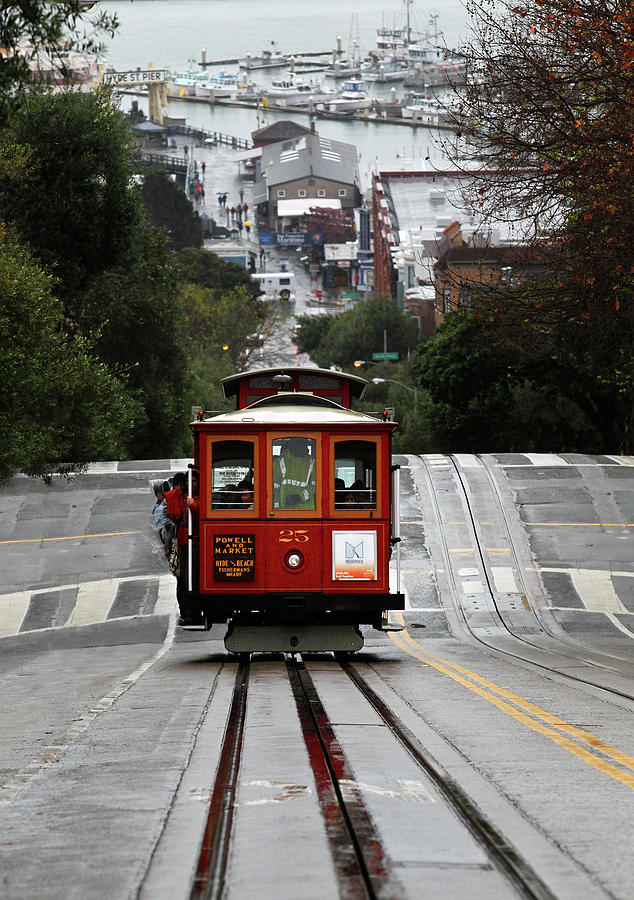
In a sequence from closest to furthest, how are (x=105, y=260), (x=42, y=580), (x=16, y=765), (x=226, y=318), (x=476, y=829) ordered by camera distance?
(x=476, y=829) → (x=16, y=765) → (x=42, y=580) → (x=105, y=260) → (x=226, y=318)

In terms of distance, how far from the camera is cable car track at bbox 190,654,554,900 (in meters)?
4.72

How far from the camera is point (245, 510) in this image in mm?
14844

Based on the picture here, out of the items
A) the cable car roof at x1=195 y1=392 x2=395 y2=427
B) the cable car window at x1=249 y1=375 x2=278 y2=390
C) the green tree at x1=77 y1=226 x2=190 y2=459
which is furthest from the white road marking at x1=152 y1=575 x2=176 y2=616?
the green tree at x1=77 y1=226 x2=190 y2=459

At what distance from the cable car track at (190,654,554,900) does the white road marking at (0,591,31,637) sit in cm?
1311

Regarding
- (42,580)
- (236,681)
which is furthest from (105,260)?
(236,681)

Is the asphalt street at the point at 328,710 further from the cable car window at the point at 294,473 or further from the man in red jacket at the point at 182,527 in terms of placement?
the cable car window at the point at 294,473

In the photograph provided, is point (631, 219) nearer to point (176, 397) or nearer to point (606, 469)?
point (606, 469)

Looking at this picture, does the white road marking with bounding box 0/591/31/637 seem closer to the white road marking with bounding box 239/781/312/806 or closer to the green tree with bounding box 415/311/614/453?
the white road marking with bounding box 239/781/312/806

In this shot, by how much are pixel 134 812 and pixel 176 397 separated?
38003 mm

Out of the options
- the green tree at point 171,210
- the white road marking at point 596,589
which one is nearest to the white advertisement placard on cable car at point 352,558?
the white road marking at point 596,589

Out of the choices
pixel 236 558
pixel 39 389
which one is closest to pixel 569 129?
pixel 236 558

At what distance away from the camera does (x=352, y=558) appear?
1486 cm

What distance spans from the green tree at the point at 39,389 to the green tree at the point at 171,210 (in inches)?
4733

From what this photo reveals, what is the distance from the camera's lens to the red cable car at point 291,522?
14.8 m
